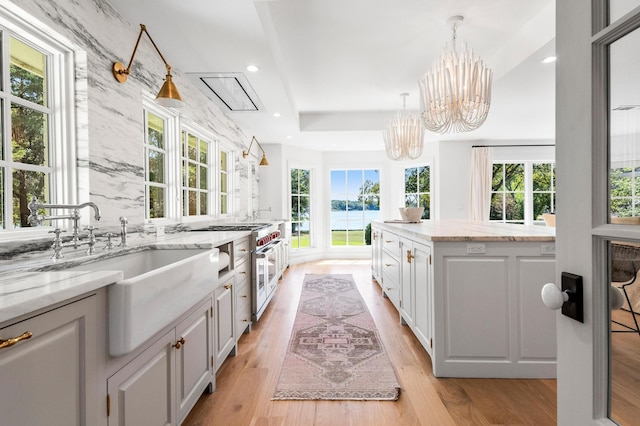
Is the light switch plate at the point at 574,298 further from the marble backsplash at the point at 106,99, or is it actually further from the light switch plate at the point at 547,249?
the marble backsplash at the point at 106,99

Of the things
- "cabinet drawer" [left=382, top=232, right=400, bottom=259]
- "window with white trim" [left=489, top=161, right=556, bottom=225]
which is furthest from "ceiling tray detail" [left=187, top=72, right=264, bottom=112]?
"window with white trim" [left=489, top=161, right=556, bottom=225]

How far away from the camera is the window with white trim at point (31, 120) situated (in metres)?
1.43

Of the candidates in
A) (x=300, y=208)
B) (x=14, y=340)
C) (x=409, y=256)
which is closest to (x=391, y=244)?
(x=409, y=256)

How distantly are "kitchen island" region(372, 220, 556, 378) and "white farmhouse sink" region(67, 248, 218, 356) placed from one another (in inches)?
56.1

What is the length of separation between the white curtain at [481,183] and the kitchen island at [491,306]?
4.59 m

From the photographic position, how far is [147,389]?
121 centimetres

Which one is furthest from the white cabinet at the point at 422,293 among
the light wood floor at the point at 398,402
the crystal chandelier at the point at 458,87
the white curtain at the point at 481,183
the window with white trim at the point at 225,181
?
the white curtain at the point at 481,183

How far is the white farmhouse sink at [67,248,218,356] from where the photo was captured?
0.98 meters

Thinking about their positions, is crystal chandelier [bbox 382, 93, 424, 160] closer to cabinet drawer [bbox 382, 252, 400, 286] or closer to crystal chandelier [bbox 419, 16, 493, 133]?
crystal chandelier [bbox 419, 16, 493, 133]

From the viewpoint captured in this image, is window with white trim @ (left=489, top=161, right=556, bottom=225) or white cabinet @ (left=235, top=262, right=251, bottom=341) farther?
window with white trim @ (left=489, top=161, right=556, bottom=225)

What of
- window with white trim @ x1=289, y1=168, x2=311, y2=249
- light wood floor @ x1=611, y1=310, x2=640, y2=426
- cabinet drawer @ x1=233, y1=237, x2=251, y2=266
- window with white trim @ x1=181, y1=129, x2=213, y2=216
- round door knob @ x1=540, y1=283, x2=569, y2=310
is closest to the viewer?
light wood floor @ x1=611, y1=310, x2=640, y2=426

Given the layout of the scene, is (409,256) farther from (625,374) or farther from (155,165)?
(155,165)

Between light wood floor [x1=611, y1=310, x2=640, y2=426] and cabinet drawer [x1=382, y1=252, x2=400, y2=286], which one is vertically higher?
light wood floor [x1=611, y1=310, x2=640, y2=426]

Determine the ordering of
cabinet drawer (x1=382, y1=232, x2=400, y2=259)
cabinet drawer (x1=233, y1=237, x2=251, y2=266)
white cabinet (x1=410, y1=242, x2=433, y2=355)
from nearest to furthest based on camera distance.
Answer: white cabinet (x1=410, y1=242, x2=433, y2=355) → cabinet drawer (x1=233, y1=237, x2=251, y2=266) → cabinet drawer (x1=382, y1=232, x2=400, y2=259)
